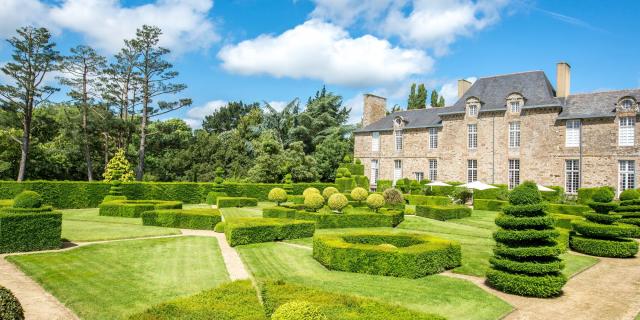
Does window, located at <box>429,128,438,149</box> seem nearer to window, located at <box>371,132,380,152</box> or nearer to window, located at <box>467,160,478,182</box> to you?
window, located at <box>467,160,478,182</box>

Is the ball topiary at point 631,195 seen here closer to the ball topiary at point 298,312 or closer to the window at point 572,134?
the window at point 572,134

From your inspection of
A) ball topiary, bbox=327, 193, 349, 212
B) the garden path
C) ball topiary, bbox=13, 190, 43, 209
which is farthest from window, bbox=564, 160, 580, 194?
ball topiary, bbox=13, 190, 43, 209

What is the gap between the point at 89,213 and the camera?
86.7 ft

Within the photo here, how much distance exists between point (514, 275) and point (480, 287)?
3.38 feet

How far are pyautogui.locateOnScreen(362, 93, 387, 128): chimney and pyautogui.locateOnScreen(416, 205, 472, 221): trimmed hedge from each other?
22.5 m

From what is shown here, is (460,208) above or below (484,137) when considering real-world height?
below

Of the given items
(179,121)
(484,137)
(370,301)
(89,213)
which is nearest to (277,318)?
(370,301)

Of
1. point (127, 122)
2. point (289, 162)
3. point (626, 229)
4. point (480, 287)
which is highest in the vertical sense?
point (127, 122)

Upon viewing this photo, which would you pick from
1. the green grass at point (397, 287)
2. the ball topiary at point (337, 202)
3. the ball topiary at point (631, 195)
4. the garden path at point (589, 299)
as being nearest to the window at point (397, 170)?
the ball topiary at point (337, 202)

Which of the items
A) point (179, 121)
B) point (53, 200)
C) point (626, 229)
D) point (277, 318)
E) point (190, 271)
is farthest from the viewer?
point (179, 121)

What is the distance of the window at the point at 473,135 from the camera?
38466mm

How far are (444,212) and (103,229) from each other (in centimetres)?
1833

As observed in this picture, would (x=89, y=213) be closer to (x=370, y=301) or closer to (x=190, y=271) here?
(x=190, y=271)

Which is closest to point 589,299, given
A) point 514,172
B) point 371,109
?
point 514,172
